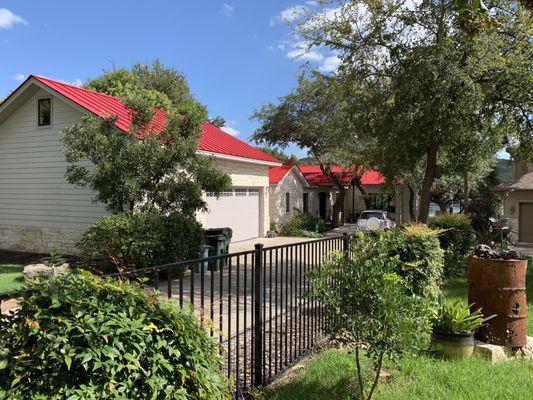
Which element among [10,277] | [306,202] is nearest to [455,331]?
[10,277]

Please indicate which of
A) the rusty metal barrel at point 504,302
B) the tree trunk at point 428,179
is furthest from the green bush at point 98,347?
the tree trunk at point 428,179

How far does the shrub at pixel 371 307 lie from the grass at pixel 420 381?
49 centimetres

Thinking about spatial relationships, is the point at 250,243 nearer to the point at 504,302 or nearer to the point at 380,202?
the point at 504,302

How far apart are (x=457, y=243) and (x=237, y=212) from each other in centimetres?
993

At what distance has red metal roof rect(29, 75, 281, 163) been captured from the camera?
1295 centimetres

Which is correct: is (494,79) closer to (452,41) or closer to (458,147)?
(452,41)

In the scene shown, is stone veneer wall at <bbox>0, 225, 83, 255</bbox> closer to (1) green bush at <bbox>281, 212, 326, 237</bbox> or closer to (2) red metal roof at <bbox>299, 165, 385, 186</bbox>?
(1) green bush at <bbox>281, 212, 326, 237</bbox>

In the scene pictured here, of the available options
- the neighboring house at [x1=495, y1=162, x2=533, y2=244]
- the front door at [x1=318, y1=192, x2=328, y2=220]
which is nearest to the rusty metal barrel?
the neighboring house at [x1=495, y1=162, x2=533, y2=244]

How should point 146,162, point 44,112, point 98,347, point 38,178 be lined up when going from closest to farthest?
point 98,347, point 146,162, point 44,112, point 38,178

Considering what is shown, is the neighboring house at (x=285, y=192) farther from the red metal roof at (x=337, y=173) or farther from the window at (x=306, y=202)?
the red metal roof at (x=337, y=173)

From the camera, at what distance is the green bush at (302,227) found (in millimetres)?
23797

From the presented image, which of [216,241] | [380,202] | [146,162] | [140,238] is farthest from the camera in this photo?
[380,202]

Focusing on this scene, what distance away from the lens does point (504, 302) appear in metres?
5.68

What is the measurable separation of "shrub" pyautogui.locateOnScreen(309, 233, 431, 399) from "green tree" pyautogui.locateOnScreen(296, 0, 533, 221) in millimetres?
7674
